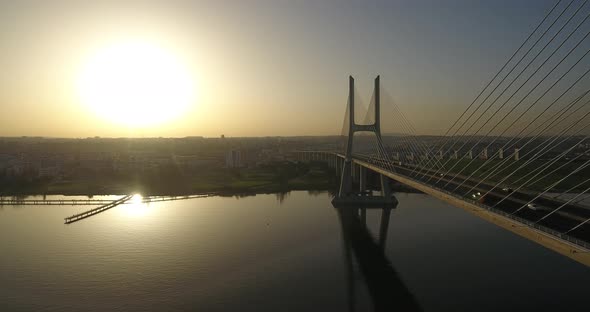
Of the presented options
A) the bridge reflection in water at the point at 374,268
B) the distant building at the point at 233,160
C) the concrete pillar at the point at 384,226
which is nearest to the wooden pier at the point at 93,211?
the bridge reflection in water at the point at 374,268

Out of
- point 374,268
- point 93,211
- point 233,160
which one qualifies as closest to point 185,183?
point 93,211

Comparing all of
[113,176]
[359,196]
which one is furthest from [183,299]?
[113,176]

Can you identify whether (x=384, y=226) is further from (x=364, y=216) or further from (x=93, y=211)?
(x=93, y=211)

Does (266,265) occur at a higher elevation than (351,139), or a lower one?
lower

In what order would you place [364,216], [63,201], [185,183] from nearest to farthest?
1. [364,216]
2. [63,201]
3. [185,183]

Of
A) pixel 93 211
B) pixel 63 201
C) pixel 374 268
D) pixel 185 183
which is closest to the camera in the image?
pixel 374 268

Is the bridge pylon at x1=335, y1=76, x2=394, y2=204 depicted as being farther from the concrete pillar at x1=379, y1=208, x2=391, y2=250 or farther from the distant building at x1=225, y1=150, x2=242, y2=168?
the distant building at x1=225, y1=150, x2=242, y2=168

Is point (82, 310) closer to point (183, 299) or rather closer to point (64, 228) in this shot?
point (183, 299)
